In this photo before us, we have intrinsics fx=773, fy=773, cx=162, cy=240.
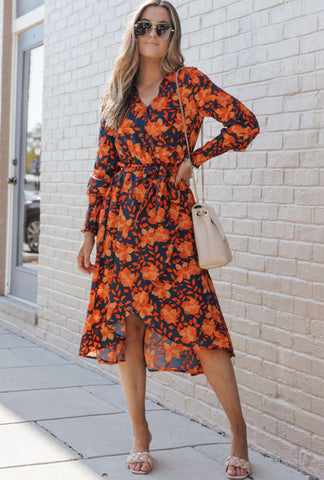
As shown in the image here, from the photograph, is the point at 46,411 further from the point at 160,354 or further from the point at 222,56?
the point at 222,56

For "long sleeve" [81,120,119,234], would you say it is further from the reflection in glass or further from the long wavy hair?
the reflection in glass

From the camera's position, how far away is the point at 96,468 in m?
3.05

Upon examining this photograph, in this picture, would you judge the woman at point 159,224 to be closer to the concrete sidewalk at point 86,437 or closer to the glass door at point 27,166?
the concrete sidewalk at point 86,437

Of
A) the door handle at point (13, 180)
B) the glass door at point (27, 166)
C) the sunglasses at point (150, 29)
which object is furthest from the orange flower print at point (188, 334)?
the door handle at point (13, 180)

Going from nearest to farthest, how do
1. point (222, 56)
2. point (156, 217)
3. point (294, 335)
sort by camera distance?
point (156, 217) → point (294, 335) → point (222, 56)

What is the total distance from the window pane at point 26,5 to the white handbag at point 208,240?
3.72 meters

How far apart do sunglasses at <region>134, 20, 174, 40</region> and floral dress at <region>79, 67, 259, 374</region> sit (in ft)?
0.49

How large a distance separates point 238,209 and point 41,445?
134cm

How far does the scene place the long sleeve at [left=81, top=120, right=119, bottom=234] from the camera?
313 centimetres

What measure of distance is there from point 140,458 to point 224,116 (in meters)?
1.37

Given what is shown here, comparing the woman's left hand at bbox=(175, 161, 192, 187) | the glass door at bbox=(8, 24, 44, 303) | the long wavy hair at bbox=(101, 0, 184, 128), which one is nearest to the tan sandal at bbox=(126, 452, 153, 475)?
the woman's left hand at bbox=(175, 161, 192, 187)

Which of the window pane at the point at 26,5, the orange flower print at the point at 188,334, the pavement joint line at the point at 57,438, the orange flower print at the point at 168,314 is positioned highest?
the window pane at the point at 26,5

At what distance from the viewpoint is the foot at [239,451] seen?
294 cm

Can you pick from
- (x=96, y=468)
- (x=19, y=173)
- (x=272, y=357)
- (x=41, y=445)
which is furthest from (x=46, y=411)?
(x=19, y=173)
